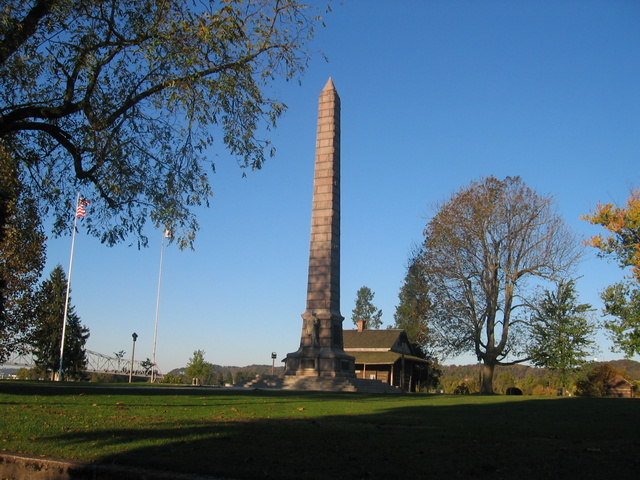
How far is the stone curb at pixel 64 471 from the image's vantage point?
6078 mm

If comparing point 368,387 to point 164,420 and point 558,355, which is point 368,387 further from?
point 164,420

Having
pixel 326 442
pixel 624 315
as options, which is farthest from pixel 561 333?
pixel 326 442

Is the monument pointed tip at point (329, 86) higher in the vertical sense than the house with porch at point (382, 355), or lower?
higher

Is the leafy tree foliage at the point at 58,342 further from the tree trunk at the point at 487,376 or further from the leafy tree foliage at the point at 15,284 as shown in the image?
the tree trunk at the point at 487,376

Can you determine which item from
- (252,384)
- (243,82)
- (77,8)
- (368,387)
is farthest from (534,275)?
(77,8)

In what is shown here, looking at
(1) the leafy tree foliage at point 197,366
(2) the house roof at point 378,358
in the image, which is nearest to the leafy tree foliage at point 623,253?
(2) the house roof at point 378,358

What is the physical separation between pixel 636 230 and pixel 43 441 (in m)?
28.4

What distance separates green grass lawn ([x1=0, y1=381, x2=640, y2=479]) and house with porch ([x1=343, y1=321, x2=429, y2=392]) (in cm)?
3679

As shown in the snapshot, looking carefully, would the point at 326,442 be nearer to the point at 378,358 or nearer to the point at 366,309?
the point at 378,358

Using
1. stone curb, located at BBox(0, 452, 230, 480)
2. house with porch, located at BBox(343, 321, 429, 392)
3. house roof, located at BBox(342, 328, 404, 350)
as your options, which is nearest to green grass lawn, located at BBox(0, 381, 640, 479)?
stone curb, located at BBox(0, 452, 230, 480)

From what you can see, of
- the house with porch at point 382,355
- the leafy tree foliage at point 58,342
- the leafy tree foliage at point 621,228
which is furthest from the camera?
the leafy tree foliage at point 58,342

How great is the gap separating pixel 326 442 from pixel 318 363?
24.2 metres

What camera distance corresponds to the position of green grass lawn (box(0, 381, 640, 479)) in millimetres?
6246

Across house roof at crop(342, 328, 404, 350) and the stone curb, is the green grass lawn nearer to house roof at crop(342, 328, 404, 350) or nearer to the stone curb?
the stone curb
